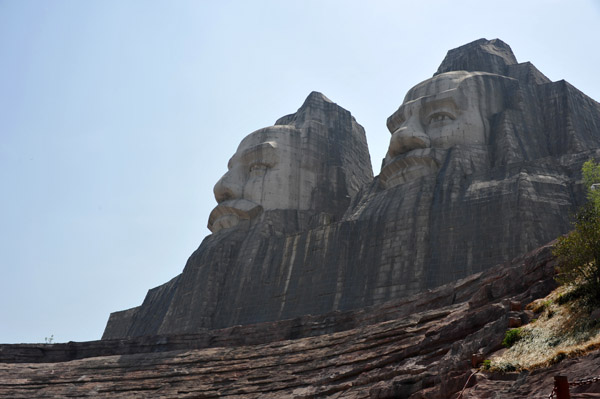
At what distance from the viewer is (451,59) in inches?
1336

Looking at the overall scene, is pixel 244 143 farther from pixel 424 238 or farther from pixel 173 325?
pixel 424 238

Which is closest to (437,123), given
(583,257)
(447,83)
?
(447,83)

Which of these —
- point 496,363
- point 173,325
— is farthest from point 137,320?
point 496,363

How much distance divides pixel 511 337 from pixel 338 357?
6.97 metres

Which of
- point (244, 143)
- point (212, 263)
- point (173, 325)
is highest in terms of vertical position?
point (244, 143)

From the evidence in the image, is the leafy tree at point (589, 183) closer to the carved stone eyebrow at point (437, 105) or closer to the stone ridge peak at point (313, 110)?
the carved stone eyebrow at point (437, 105)

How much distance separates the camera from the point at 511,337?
1160cm

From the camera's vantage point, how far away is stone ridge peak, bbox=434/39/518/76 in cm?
3222

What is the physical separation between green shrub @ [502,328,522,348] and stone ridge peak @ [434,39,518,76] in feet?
71.4

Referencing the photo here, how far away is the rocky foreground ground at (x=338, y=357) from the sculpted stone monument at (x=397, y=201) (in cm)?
330

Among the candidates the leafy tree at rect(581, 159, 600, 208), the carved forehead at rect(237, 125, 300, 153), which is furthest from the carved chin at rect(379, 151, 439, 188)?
the leafy tree at rect(581, 159, 600, 208)

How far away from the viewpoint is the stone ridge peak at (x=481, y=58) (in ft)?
106

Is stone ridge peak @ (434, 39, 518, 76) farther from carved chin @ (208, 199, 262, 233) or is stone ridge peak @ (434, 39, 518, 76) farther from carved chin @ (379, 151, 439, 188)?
carved chin @ (208, 199, 262, 233)

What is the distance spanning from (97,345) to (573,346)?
1873 centimetres
